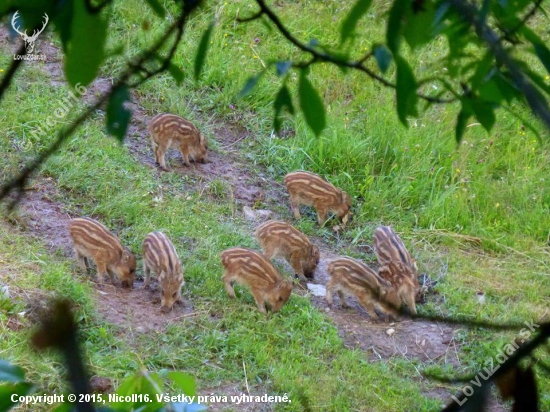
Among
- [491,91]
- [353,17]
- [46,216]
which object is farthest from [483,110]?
[46,216]

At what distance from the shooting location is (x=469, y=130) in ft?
24.5

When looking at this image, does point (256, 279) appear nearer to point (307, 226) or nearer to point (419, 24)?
point (307, 226)

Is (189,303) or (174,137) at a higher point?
(174,137)

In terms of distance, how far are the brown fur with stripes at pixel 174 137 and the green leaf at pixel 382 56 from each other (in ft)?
18.2

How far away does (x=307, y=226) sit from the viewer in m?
6.61

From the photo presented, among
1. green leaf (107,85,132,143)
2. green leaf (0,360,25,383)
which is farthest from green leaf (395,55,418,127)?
green leaf (0,360,25,383)

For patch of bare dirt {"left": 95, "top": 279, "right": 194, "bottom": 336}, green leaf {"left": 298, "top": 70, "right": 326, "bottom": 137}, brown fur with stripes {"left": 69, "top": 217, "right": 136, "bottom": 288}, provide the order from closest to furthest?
green leaf {"left": 298, "top": 70, "right": 326, "bottom": 137}
patch of bare dirt {"left": 95, "top": 279, "right": 194, "bottom": 336}
brown fur with stripes {"left": 69, "top": 217, "right": 136, "bottom": 288}

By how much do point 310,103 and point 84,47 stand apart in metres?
0.38

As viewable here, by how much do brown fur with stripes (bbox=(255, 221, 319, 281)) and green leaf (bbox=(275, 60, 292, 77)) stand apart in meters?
4.63

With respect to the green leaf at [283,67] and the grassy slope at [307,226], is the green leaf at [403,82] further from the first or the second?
the grassy slope at [307,226]

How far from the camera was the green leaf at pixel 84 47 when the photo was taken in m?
1.12

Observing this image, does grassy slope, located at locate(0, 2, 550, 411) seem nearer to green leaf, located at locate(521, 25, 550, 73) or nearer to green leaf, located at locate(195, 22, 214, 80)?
green leaf, located at locate(195, 22, 214, 80)

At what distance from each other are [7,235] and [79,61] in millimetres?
4646

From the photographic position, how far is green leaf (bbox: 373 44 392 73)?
122 centimetres
